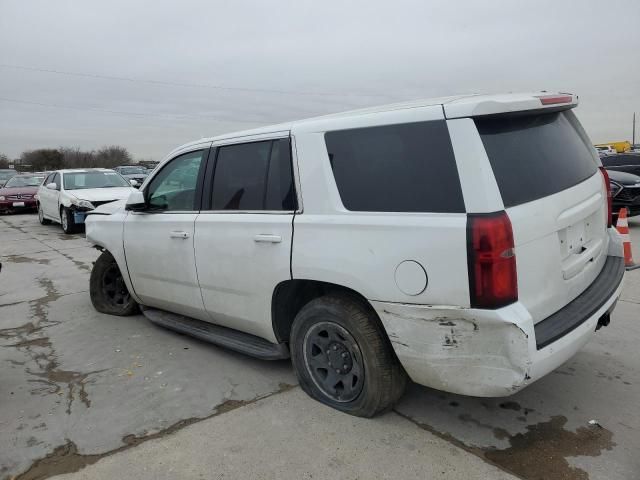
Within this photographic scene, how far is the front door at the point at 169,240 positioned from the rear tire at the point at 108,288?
0.78 meters

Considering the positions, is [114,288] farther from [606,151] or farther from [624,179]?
[606,151]

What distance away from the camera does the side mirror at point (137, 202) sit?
14.5ft

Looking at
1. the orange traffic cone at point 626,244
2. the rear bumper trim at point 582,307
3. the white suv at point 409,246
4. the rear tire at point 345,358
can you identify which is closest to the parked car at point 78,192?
the white suv at point 409,246

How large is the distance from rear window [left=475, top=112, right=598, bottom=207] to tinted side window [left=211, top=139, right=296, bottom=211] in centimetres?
128

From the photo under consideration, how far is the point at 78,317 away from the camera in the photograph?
17.9 feet

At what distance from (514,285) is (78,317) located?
4697 mm

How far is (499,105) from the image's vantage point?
251 cm

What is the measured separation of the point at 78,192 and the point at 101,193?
2.08 ft

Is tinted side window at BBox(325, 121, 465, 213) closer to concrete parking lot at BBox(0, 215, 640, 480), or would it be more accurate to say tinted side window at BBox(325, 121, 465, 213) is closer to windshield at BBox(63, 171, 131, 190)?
concrete parking lot at BBox(0, 215, 640, 480)

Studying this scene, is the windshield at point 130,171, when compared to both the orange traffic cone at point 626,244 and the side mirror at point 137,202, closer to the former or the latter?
the side mirror at point 137,202

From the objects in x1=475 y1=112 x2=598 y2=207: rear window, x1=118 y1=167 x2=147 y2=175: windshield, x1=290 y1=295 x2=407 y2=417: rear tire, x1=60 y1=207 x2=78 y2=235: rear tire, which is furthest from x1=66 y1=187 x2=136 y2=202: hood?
x1=118 y1=167 x2=147 y2=175: windshield

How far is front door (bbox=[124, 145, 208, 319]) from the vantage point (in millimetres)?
4020

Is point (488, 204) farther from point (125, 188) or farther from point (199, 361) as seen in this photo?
point (125, 188)

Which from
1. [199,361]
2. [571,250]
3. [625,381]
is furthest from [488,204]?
[199,361]
